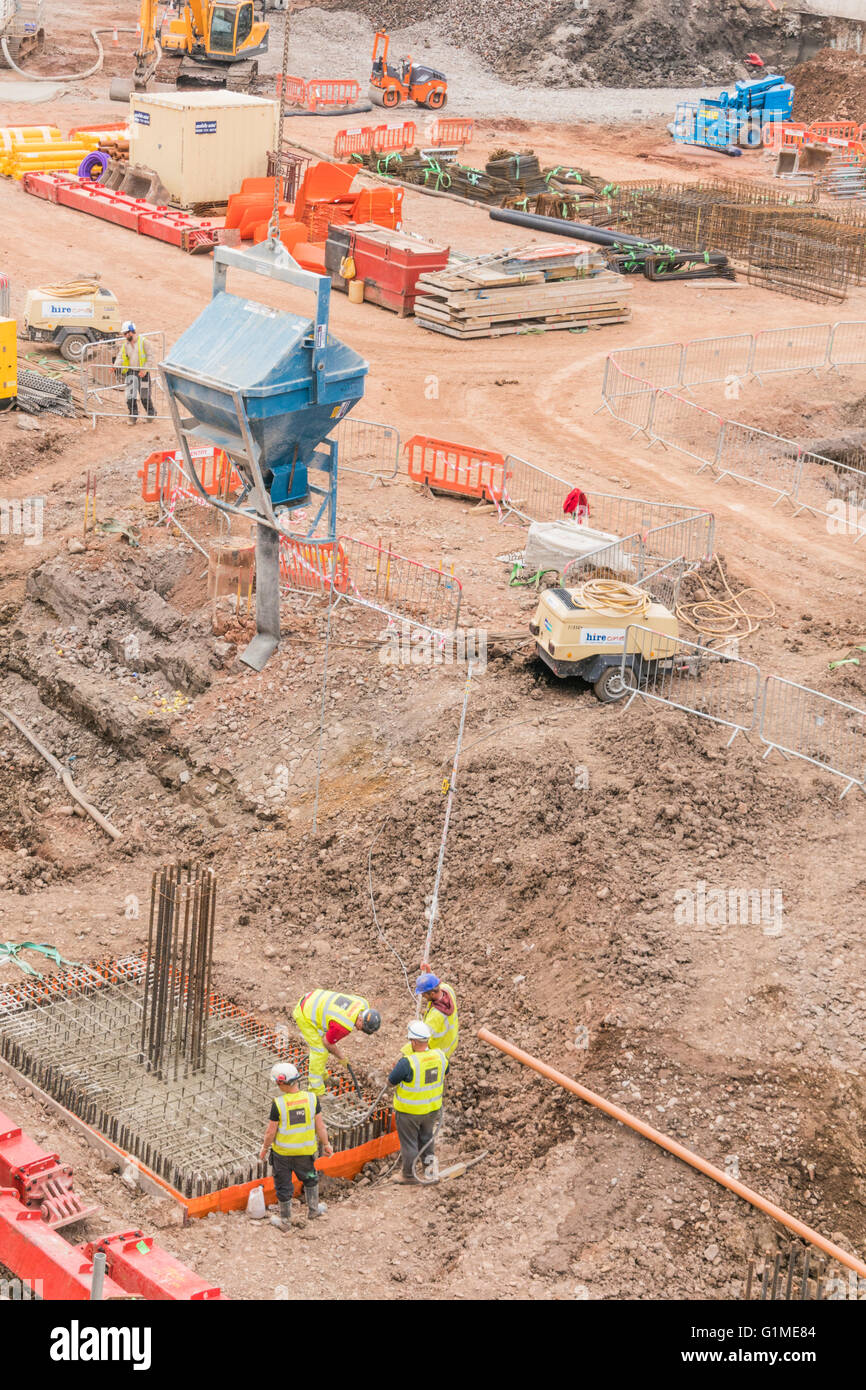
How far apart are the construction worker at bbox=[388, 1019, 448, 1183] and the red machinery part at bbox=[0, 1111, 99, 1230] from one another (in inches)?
90.6

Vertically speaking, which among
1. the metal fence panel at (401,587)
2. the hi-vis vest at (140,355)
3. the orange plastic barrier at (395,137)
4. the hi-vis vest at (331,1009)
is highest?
the orange plastic barrier at (395,137)

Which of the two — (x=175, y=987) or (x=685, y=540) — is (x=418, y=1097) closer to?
(x=175, y=987)

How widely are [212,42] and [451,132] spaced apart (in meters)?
8.92

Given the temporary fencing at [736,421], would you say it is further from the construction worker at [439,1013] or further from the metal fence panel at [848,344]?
the construction worker at [439,1013]

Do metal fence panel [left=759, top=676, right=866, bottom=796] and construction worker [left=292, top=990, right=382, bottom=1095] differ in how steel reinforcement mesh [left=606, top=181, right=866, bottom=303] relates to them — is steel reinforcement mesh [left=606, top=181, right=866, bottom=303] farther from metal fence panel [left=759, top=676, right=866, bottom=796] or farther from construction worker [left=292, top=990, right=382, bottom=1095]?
construction worker [left=292, top=990, right=382, bottom=1095]

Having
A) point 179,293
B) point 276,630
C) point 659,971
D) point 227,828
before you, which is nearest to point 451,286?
point 179,293

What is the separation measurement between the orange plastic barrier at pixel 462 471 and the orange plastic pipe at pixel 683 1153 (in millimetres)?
10434

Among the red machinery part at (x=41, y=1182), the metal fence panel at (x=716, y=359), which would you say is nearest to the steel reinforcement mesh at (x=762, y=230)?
the metal fence panel at (x=716, y=359)

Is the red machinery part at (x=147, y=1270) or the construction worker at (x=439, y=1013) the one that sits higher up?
the construction worker at (x=439, y=1013)

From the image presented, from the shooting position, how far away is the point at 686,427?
2605cm

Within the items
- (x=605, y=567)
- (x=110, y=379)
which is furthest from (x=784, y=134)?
(x=605, y=567)

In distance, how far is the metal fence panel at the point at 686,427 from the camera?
25.3 meters


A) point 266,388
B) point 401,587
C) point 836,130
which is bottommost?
point 401,587

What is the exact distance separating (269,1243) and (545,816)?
16.8 ft
